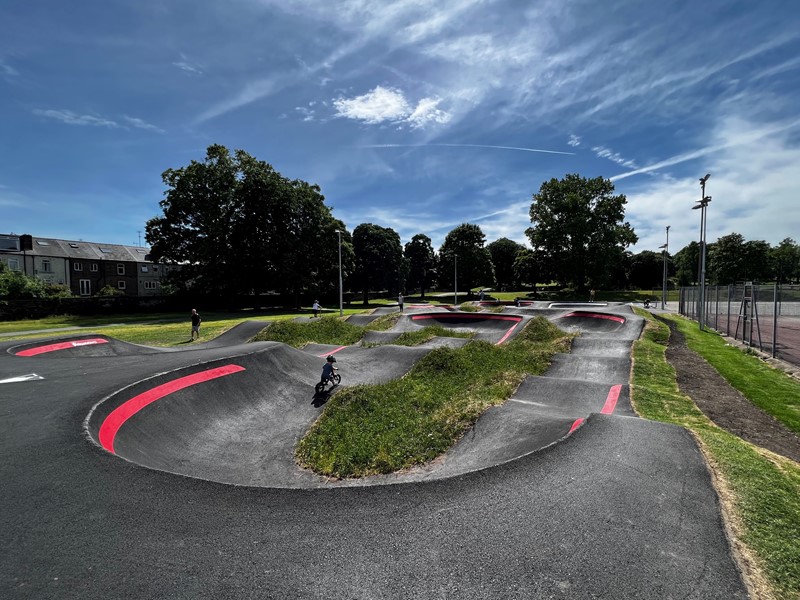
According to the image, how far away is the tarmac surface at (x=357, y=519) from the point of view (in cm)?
310

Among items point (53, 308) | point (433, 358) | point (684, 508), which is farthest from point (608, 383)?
point (53, 308)

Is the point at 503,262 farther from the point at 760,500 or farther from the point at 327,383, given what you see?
the point at 760,500

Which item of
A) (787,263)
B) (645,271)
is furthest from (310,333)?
(787,263)

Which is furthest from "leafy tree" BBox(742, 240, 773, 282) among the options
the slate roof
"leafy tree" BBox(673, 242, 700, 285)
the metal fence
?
the slate roof

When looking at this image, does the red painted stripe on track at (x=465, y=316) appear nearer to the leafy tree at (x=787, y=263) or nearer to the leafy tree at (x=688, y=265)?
the leafy tree at (x=688, y=265)

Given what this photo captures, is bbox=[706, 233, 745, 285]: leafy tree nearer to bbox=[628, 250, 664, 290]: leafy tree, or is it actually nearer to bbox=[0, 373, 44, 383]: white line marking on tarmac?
bbox=[628, 250, 664, 290]: leafy tree

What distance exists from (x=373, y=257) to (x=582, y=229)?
3350 cm

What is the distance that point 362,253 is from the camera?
209 ft

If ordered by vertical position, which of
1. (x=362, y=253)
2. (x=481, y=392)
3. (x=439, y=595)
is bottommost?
(x=481, y=392)

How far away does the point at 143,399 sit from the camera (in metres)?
8.62

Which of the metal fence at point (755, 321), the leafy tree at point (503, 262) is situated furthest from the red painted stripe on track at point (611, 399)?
the leafy tree at point (503, 262)

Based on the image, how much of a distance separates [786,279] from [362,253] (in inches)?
4812

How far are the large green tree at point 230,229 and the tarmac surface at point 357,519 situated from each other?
35.3m

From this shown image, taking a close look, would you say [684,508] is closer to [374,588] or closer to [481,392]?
[374,588]
